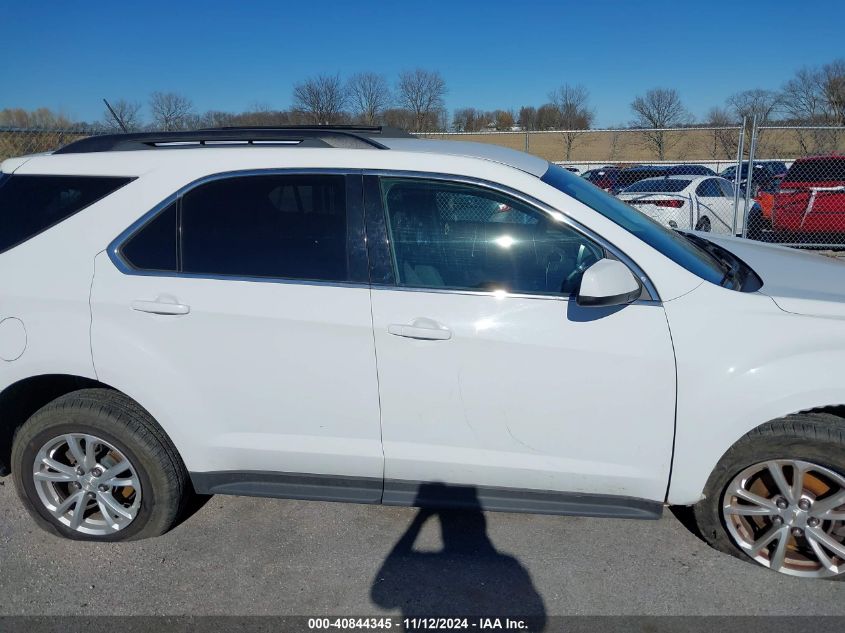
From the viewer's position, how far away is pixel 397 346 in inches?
104

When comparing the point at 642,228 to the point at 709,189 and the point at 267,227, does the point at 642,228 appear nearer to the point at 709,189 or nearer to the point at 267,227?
the point at 267,227

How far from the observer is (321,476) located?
289 centimetres

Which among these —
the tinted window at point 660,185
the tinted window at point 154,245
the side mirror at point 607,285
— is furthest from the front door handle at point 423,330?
the tinted window at point 660,185

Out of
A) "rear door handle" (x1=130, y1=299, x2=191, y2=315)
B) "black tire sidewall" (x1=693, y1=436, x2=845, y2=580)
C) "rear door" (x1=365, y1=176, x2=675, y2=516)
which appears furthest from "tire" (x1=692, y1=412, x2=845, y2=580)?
"rear door handle" (x1=130, y1=299, x2=191, y2=315)

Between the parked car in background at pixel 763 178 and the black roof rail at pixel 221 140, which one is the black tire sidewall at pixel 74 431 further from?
the parked car in background at pixel 763 178

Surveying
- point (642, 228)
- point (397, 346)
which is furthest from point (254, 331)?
point (642, 228)

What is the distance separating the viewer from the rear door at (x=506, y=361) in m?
2.56

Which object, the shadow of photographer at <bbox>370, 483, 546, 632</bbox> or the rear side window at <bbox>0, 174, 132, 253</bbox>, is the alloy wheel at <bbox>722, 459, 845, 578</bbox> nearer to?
the shadow of photographer at <bbox>370, 483, 546, 632</bbox>

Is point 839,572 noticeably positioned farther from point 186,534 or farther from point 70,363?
point 70,363

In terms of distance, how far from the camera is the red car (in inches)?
386

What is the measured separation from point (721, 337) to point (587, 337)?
51cm

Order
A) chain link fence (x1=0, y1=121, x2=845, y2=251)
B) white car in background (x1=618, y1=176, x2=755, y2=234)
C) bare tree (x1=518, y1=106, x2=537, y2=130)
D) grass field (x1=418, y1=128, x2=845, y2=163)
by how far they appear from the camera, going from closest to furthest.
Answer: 1. chain link fence (x1=0, y1=121, x2=845, y2=251)
2. white car in background (x1=618, y1=176, x2=755, y2=234)
3. grass field (x1=418, y1=128, x2=845, y2=163)
4. bare tree (x1=518, y1=106, x2=537, y2=130)

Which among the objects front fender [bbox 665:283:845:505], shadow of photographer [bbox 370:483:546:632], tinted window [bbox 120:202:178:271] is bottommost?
shadow of photographer [bbox 370:483:546:632]

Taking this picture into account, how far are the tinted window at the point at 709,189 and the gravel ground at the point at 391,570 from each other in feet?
34.8
